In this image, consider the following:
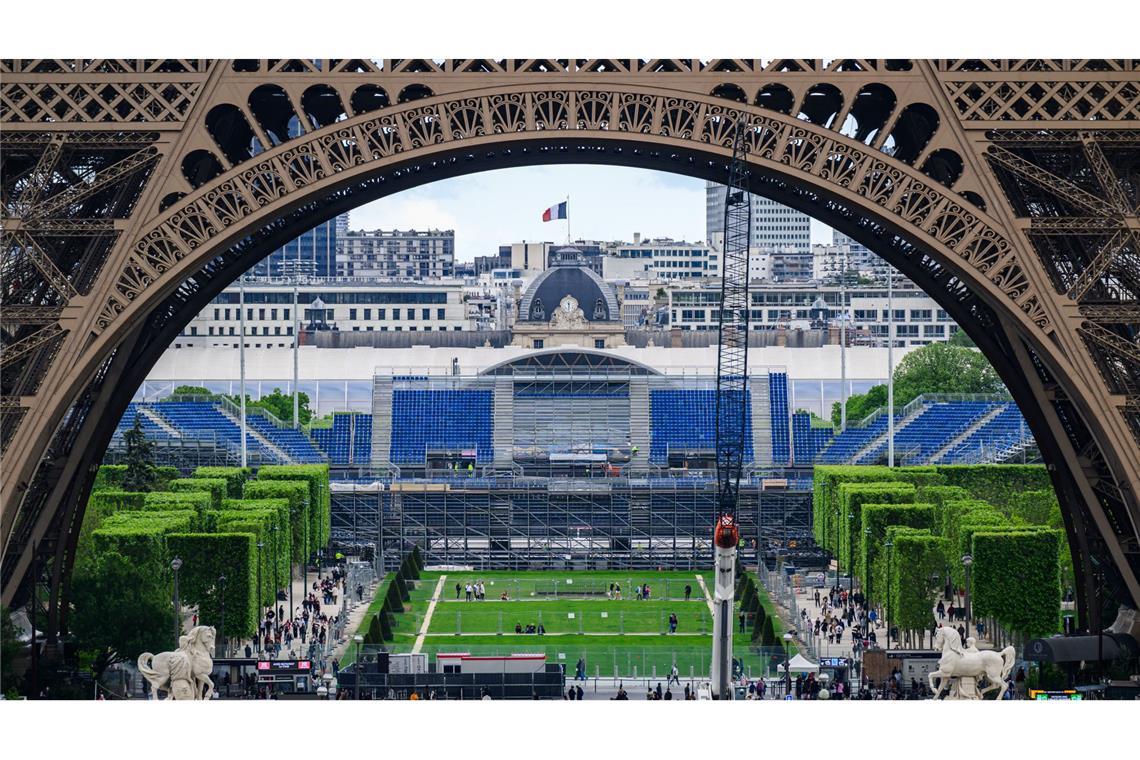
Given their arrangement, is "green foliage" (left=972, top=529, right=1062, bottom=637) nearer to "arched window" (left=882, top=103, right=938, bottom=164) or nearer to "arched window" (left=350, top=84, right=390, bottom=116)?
"arched window" (left=882, top=103, right=938, bottom=164)

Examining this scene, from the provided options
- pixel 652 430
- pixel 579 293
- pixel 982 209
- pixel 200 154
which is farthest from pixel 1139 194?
pixel 579 293

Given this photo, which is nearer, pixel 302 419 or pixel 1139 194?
pixel 1139 194

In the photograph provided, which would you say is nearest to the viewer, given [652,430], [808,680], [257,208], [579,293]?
[257,208]

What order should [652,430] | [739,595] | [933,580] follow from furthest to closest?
1. [652,430]
2. [739,595]
3. [933,580]

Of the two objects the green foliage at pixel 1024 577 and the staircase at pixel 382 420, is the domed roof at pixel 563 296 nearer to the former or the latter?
the staircase at pixel 382 420

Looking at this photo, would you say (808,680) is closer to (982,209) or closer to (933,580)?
(933,580)

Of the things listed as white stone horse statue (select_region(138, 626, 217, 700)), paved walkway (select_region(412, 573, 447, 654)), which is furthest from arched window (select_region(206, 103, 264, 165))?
paved walkway (select_region(412, 573, 447, 654))
